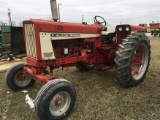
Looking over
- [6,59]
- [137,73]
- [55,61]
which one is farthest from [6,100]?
[6,59]

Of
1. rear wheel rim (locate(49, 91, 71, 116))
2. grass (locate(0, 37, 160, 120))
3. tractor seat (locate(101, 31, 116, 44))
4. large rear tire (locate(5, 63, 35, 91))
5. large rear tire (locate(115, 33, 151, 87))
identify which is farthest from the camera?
tractor seat (locate(101, 31, 116, 44))

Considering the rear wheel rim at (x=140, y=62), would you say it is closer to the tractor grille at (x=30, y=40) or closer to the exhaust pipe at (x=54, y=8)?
the exhaust pipe at (x=54, y=8)

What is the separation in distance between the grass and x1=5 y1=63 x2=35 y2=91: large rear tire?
0.54ft

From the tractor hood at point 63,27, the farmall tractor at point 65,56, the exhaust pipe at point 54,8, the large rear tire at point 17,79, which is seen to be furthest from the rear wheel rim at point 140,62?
the large rear tire at point 17,79

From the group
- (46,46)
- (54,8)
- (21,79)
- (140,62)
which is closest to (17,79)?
(21,79)

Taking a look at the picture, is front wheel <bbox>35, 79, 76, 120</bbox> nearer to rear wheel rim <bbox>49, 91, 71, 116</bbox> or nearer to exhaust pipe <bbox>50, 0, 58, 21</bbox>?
rear wheel rim <bbox>49, 91, 71, 116</bbox>

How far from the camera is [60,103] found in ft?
11.0

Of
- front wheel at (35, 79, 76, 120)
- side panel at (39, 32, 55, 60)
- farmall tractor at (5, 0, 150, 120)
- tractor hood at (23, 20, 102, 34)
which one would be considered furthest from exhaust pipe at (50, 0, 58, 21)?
front wheel at (35, 79, 76, 120)

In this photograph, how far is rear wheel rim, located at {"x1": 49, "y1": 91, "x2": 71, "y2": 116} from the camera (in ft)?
10.8

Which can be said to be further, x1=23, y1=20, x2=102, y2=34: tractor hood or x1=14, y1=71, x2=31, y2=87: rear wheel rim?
x1=14, y1=71, x2=31, y2=87: rear wheel rim

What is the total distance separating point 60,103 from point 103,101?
1.04m

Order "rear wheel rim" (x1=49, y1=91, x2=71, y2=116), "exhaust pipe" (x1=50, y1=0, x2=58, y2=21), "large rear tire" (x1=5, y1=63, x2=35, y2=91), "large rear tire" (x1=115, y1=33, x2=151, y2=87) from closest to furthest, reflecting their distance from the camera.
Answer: "rear wheel rim" (x1=49, y1=91, x2=71, y2=116), "exhaust pipe" (x1=50, y1=0, x2=58, y2=21), "large rear tire" (x1=115, y1=33, x2=151, y2=87), "large rear tire" (x1=5, y1=63, x2=35, y2=91)

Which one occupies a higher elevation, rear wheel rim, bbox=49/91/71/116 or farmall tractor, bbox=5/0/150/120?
farmall tractor, bbox=5/0/150/120

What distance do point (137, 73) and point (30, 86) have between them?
111 inches
